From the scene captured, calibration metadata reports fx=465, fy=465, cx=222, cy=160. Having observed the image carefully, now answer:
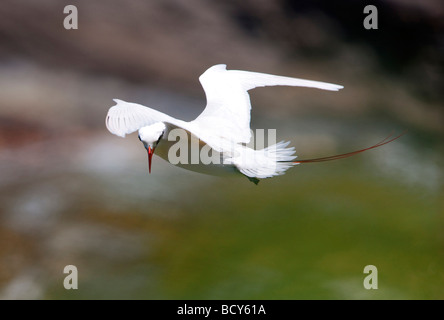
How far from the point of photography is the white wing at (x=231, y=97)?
4.27ft

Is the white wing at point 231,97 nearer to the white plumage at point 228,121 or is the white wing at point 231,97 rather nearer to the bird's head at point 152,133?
the white plumage at point 228,121

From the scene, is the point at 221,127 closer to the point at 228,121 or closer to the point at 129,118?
the point at 228,121

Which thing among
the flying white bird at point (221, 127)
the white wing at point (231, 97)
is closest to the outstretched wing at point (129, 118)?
the flying white bird at point (221, 127)

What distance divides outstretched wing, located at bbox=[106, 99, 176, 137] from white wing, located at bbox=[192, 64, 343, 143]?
22 centimetres

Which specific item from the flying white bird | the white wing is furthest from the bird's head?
the white wing

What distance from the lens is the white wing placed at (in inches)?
51.3

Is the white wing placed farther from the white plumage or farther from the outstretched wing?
the outstretched wing

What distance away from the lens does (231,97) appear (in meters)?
1.40

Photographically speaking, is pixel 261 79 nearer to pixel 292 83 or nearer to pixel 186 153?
pixel 292 83

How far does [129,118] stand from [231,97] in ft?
1.43

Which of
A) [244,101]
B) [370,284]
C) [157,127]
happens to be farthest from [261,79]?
[370,284]

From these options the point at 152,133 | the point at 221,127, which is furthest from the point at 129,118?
the point at 221,127

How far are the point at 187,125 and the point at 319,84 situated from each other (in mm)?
385

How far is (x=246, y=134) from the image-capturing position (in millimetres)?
1318
